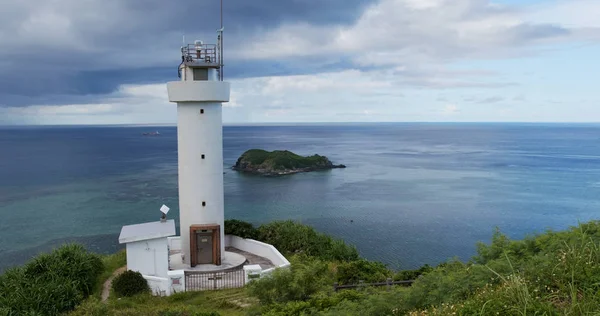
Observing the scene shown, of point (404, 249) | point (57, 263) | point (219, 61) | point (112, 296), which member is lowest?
point (404, 249)

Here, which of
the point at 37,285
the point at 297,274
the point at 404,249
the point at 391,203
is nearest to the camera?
the point at 297,274

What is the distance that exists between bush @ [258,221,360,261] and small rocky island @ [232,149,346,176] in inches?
1805

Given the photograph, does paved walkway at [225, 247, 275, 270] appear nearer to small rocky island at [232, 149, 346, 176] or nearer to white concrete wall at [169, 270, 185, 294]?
white concrete wall at [169, 270, 185, 294]

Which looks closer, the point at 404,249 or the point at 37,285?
the point at 37,285

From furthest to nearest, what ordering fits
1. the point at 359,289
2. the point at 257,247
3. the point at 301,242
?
the point at 301,242, the point at 257,247, the point at 359,289

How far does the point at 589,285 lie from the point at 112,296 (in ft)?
35.4

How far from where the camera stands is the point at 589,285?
4.78 m

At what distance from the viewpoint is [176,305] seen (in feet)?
36.0

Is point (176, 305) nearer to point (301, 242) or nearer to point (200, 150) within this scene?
point (200, 150)

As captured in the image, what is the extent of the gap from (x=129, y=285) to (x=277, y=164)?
54.1m

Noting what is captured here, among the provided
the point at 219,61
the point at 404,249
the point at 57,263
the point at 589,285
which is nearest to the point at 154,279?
the point at 57,263

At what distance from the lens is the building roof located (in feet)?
40.9

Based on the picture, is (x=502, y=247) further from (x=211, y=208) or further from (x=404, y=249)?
(x=404, y=249)

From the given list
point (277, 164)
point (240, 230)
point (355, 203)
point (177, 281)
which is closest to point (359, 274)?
point (177, 281)
